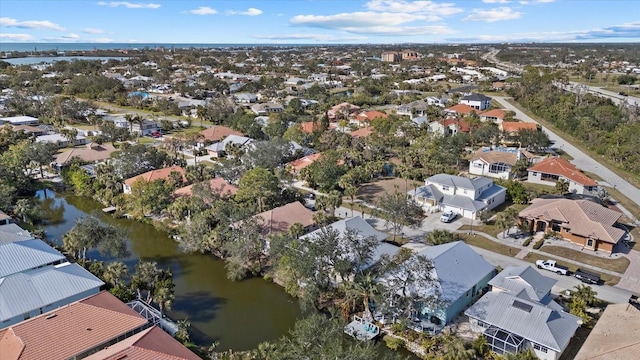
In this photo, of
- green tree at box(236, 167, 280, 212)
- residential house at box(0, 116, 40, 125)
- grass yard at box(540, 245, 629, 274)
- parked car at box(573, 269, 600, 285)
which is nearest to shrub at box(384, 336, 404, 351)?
parked car at box(573, 269, 600, 285)

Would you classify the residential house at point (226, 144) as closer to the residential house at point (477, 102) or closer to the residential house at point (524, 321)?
the residential house at point (524, 321)

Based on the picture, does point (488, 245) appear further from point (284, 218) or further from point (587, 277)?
point (284, 218)

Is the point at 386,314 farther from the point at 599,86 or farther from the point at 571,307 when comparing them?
the point at 599,86

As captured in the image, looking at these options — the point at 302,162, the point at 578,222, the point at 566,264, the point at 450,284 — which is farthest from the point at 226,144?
the point at 566,264

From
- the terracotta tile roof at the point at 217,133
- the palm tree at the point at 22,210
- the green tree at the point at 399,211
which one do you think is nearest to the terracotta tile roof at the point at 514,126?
the green tree at the point at 399,211

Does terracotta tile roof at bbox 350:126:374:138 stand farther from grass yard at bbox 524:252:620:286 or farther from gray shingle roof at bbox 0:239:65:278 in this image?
gray shingle roof at bbox 0:239:65:278

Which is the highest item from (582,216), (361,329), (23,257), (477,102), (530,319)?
(477,102)
